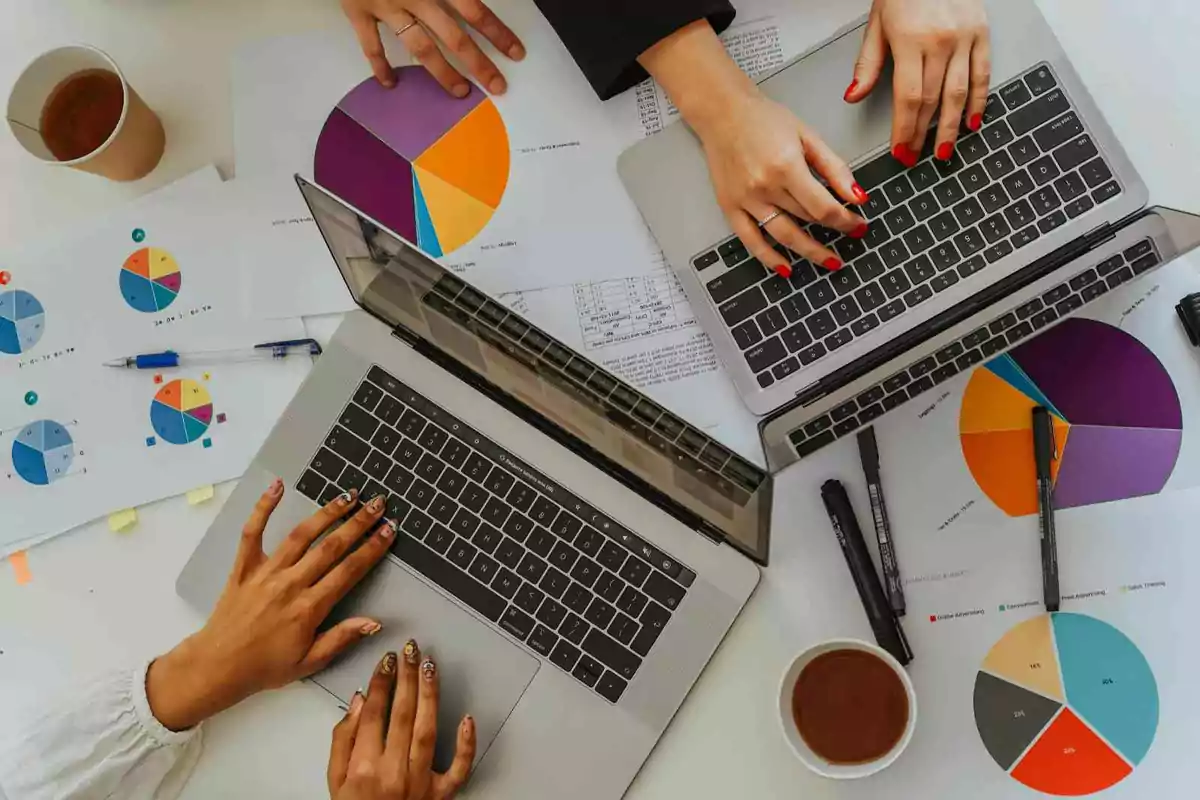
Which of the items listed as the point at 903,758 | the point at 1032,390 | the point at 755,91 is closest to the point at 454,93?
the point at 755,91

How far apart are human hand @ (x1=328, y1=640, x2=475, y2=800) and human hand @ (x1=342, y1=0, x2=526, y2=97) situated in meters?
0.47

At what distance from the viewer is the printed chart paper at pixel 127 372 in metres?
0.79

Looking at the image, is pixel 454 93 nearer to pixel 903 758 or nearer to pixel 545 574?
pixel 545 574

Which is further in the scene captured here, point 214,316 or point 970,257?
point 214,316

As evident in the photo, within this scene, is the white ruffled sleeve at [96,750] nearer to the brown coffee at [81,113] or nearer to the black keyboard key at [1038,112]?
the brown coffee at [81,113]

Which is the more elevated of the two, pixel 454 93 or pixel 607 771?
pixel 454 93

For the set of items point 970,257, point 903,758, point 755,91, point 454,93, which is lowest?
point 903,758

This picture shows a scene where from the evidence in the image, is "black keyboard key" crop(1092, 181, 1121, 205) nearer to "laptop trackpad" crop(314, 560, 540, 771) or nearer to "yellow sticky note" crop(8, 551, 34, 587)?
"laptop trackpad" crop(314, 560, 540, 771)

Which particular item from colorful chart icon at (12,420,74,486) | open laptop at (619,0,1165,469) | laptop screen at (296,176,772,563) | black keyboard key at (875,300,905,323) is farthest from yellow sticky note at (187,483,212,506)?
black keyboard key at (875,300,905,323)

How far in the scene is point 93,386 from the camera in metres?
0.80

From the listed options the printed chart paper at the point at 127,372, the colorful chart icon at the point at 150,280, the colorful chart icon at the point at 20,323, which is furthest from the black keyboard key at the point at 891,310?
the colorful chart icon at the point at 20,323

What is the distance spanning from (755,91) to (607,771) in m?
0.53

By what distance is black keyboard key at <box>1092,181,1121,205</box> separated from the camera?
0.68 metres

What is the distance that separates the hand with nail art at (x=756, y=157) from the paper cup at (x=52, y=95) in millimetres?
423
